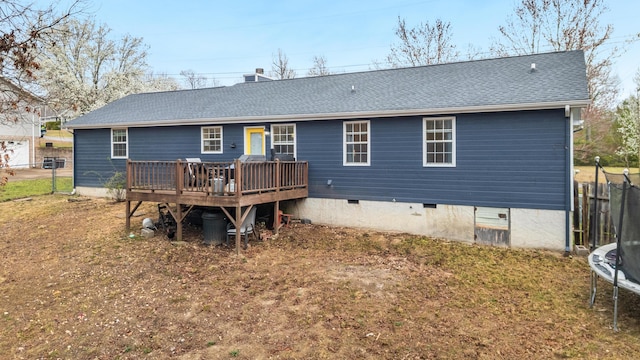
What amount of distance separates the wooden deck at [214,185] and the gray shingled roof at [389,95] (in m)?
2.28

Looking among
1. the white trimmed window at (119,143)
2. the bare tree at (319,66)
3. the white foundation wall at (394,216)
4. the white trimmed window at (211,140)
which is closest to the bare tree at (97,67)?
the white trimmed window at (119,143)

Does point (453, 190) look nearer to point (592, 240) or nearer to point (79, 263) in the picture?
point (592, 240)

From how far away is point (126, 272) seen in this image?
21.7 ft

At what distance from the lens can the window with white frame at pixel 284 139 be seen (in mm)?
10656

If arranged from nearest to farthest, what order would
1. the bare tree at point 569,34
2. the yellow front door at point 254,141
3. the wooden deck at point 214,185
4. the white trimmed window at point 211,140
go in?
the wooden deck at point 214,185
the yellow front door at point 254,141
the white trimmed window at point 211,140
the bare tree at point 569,34

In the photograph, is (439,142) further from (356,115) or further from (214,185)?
(214,185)

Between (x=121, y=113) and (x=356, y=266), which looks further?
(x=121, y=113)

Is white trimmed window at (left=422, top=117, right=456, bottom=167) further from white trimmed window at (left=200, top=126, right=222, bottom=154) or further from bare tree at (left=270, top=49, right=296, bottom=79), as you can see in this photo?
bare tree at (left=270, top=49, right=296, bottom=79)

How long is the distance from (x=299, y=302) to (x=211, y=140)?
7.73 metres

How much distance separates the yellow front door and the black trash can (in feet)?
11.0

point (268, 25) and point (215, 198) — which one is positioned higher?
point (268, 25)

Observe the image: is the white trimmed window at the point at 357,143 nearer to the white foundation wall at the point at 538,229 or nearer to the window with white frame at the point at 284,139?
the window with white frame at the point at 284,139

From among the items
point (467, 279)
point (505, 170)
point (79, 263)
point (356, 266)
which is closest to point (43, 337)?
point (79, 263)

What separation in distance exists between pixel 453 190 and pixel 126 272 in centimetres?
700
